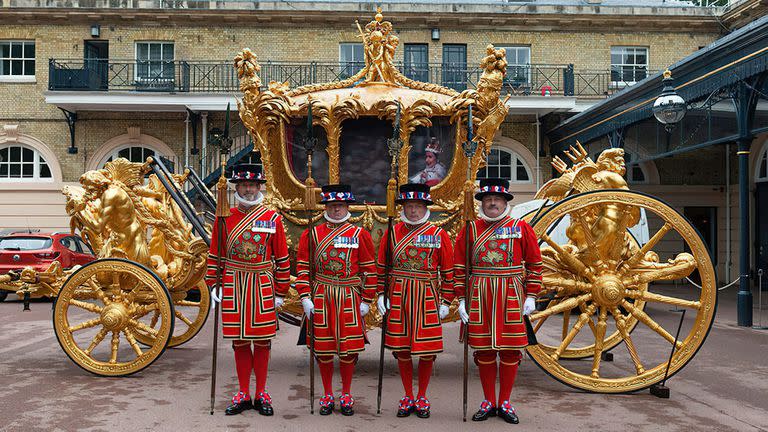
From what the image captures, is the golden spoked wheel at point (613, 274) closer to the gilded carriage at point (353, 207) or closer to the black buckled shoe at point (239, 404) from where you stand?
the gilded carriage at point (353, 207)

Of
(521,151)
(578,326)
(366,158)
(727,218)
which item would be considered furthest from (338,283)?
(727,218)

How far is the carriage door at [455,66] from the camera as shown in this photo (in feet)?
63.5

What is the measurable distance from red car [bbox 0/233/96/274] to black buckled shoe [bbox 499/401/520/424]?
34.7ft

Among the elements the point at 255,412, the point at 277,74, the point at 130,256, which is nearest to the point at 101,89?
the point at 277,74

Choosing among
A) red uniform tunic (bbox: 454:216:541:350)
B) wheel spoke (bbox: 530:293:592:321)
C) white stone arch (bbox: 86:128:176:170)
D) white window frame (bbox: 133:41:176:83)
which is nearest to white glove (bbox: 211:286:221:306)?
red uniform tunic (bbox: 454:216:541:350)

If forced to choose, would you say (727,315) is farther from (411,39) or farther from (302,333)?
(411,39)

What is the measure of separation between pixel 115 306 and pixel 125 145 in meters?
14.1

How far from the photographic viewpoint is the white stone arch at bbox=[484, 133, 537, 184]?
65.9 ft

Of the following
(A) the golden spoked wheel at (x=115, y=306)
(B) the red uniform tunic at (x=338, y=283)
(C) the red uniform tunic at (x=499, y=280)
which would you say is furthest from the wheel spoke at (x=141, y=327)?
(C) the red uniform tunic at (x=499, y=280)

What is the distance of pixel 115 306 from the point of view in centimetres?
677

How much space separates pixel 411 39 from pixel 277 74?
152 inches

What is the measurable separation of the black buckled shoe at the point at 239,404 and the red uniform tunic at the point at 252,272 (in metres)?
0.45

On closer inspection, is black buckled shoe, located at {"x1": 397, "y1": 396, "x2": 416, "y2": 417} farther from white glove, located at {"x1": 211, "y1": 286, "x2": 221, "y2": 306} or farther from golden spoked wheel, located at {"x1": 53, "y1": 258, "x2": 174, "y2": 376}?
golden spoked wheel, located at {"x1": 53, "y1": 258, "x2": 174, "y2": 376}

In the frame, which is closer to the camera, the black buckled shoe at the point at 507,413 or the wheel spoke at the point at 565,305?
the black buckled shoe at the point at 507,413
